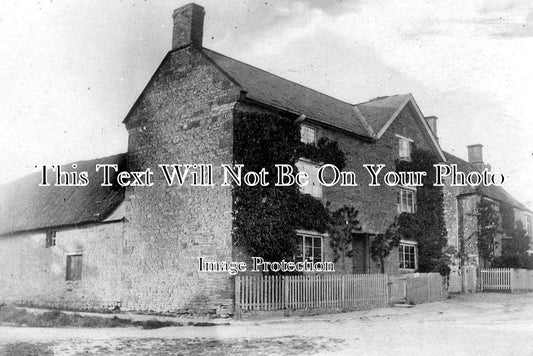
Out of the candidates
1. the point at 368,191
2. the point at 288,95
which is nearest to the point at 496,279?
the point at 368,191

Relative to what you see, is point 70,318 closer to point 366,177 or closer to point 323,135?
point 323,135

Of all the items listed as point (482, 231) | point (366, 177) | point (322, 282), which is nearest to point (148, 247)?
point (322, 282)

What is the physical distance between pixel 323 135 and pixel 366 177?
325cm

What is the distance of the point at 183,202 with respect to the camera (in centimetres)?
1952

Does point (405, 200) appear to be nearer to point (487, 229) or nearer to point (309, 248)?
point (309, 248)

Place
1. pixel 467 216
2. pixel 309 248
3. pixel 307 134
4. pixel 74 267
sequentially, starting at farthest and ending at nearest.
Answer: pixel 467 216
pixel 74 267
pixel 307 134
pixel 309 248

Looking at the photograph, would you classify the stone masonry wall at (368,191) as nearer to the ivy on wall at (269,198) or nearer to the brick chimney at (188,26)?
the ivy on wall at (269,198)

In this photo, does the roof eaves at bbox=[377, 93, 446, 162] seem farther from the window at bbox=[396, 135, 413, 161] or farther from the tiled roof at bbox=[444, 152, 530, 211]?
the tiled roof at bbox=[444, 152, 530, 211]

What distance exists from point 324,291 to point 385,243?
601cm

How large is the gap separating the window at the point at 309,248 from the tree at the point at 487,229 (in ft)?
59.0

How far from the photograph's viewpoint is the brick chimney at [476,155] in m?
41.0

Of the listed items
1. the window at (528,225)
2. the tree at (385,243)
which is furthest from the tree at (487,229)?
the tree at (385,243)

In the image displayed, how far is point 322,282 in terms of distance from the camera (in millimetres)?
19156

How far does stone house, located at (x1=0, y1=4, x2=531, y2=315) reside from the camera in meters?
18.7
